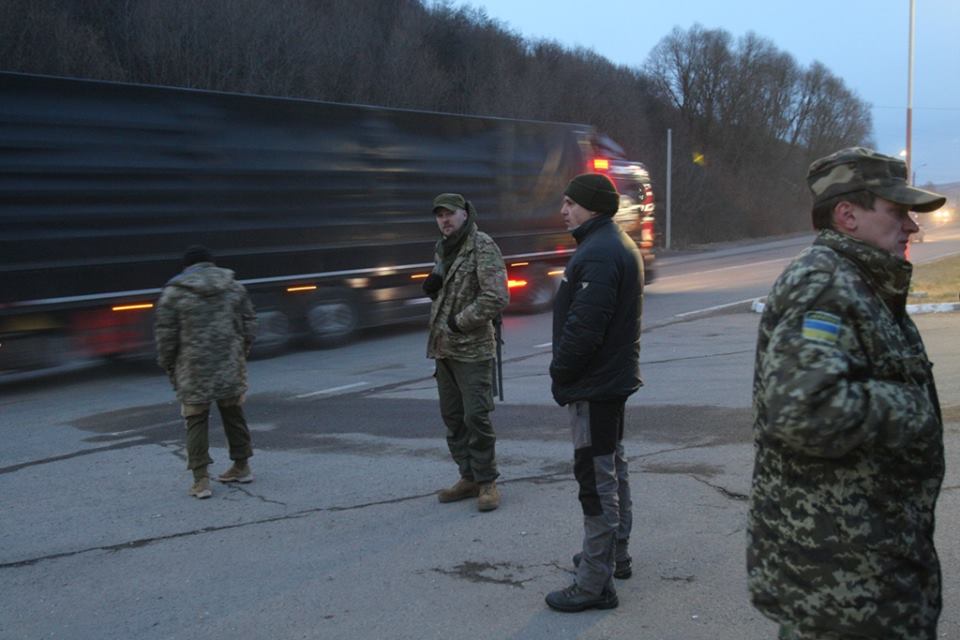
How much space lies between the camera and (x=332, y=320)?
1412cm

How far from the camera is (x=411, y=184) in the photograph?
50.3 feet

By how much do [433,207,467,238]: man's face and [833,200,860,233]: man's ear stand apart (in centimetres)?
339

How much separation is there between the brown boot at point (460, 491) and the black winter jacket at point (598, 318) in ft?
6.23

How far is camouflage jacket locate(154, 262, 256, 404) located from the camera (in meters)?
6.43

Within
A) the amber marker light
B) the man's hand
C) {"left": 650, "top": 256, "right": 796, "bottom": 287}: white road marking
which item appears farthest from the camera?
{"left": 650, "top": 256, "right": 796, "bottom": 287}: white road marking

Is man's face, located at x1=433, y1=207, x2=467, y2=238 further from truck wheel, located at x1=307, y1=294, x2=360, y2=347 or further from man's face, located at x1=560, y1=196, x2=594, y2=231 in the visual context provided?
truck wheel, located at x1=307, y1=294, x2=360, y2=347

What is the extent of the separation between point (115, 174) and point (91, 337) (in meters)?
1.94

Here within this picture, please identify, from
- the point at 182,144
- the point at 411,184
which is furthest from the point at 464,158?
the point at 182,144

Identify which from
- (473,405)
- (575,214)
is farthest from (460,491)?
(575,214)

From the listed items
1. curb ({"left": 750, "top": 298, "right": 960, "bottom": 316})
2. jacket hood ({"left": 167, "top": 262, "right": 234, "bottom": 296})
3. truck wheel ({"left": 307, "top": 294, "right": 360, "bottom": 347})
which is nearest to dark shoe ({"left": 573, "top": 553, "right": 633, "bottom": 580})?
jacket hood ({"left": 167, "top": 262, "right": 234, "bottom": 296})

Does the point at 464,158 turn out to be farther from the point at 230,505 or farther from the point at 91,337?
the point at 230,505

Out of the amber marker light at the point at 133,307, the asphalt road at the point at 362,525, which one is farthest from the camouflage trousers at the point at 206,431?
the amber marker light at the point at 133,307

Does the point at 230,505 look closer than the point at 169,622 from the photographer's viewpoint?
No

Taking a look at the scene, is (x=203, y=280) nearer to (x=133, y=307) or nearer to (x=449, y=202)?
(x=449, y=202)
